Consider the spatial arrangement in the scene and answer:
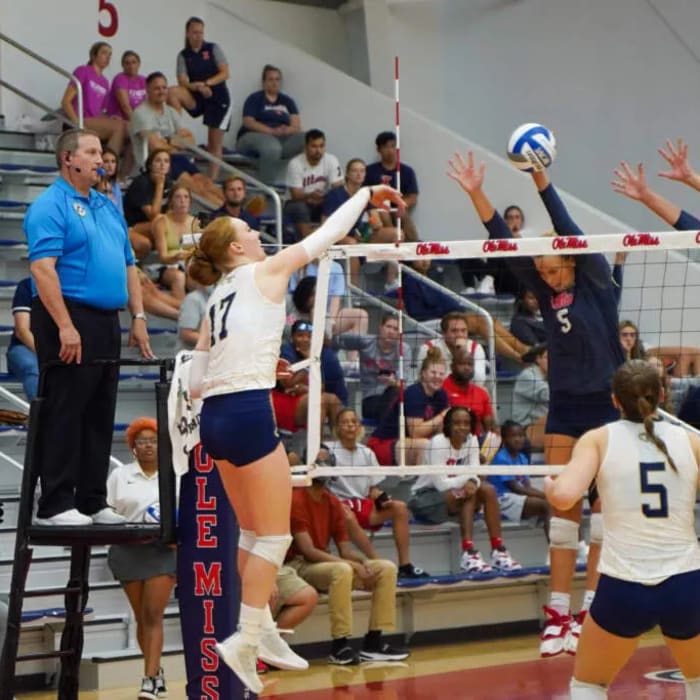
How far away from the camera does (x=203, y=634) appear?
6723 mm

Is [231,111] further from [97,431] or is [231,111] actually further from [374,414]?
[97,431]

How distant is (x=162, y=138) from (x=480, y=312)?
12.0 feet

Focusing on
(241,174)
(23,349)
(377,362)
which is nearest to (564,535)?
(23,349)

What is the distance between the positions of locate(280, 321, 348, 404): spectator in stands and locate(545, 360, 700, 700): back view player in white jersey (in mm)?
5166

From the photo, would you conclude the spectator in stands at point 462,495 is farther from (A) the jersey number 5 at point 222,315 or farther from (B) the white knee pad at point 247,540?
(A) the jersey number 5 at point 222,315

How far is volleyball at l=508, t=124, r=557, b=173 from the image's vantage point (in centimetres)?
771

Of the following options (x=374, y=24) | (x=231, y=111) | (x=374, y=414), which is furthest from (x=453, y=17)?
(x=374, y=414)

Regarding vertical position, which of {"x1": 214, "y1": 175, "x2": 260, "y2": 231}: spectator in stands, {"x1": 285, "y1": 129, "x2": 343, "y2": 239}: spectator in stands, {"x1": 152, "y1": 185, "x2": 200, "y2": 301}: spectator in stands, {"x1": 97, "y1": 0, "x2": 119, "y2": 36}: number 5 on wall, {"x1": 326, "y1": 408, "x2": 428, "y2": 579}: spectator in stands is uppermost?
{"x1": 97, "y1": 0, "x2": 119, "y2": 36}: number 5 on wall

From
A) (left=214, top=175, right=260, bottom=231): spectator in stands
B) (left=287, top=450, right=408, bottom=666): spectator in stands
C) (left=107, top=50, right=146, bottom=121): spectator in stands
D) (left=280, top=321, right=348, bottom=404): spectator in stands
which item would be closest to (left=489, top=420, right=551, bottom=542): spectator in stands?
(left=280, top=321, right=348, bottom=404): spectator in stands

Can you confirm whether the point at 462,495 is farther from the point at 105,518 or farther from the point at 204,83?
the point at 204,83

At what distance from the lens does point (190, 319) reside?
437 inches

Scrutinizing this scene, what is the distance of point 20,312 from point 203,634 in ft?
13.1

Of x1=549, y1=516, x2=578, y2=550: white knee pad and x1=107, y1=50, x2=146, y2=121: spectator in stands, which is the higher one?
x1=107, y1=50, x2=146, y2=121: spectator in stands

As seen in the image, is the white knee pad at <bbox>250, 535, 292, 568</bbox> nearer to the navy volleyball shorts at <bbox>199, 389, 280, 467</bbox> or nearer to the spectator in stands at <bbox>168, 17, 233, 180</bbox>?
the navy volleyball shorts at <bbox>199, 389, 280, 467</bbox>
